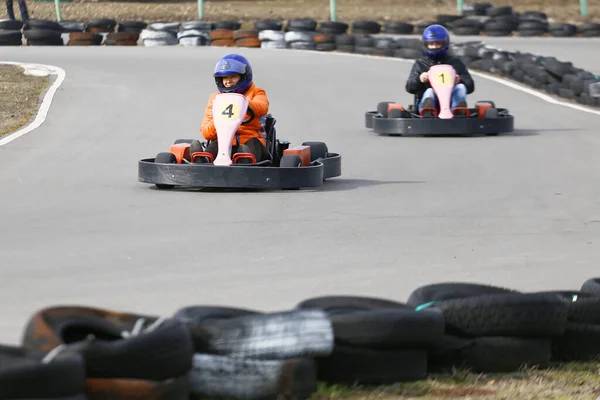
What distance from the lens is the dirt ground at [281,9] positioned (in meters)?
29.4

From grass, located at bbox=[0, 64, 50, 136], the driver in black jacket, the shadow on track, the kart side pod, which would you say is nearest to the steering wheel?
the kart side pod

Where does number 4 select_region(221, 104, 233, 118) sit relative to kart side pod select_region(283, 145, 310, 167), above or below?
above

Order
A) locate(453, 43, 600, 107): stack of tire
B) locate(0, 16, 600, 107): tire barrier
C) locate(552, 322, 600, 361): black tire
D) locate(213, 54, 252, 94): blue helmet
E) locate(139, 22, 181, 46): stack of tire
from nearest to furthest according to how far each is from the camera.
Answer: locate(552, 322, 600, 361): black tire < locate(213, 54, 252, 94): blue helmet < locate(453, 43, 600, 107): stack of tire < locate(0, 16, 600, 107): tire barrier < locate(139, 22, 181, 46): stack of tire

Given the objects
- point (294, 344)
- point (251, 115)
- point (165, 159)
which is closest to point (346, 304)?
point (294, 344)

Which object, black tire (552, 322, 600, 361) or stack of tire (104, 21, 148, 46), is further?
stack of tire (104, 21, 148, 46)

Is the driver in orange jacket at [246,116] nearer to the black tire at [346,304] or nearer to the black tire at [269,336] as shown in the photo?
the black tire at [346,304]

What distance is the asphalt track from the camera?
4.98m

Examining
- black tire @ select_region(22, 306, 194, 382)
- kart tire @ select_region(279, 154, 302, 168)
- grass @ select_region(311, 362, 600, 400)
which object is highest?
black tire @ select_region(22, 306, 194, 382)

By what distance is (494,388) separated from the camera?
11.9 ft

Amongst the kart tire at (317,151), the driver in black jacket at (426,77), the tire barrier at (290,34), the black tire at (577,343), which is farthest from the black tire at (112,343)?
the tire barrier at (290,34)

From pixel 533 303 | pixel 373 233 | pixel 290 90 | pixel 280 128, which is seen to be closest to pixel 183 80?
pixel 290 90

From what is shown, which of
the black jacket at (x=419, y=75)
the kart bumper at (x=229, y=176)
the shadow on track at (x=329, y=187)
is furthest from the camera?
the black jacket at (x=419, y=75)

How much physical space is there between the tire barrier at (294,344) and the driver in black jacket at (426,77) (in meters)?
7.68

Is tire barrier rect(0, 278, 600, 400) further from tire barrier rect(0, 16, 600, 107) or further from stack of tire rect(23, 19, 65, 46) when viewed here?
stack of tire rect(23, 19, 65, 46)
